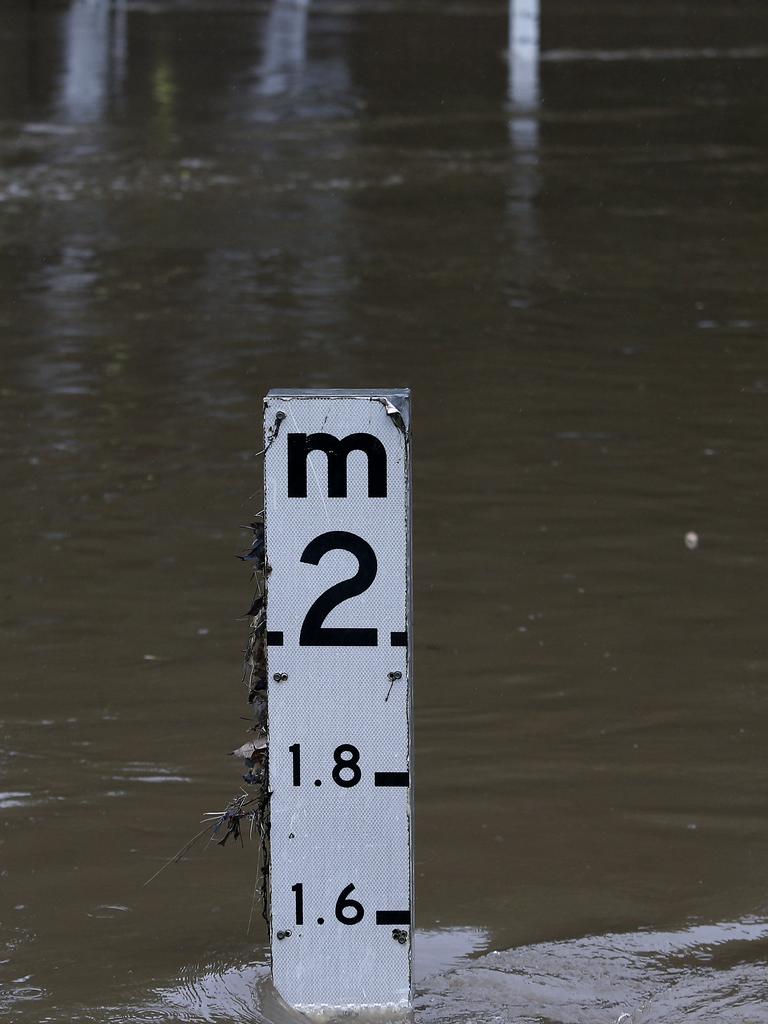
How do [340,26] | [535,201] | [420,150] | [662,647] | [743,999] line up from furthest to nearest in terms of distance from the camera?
[340,26]
[420,150]
[535,201]
[662,647]
[743,999]

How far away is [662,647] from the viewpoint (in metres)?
5.76

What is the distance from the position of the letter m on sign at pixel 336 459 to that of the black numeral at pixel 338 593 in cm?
9

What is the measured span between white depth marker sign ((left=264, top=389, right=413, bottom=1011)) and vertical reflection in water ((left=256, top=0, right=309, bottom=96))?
63.9 ft

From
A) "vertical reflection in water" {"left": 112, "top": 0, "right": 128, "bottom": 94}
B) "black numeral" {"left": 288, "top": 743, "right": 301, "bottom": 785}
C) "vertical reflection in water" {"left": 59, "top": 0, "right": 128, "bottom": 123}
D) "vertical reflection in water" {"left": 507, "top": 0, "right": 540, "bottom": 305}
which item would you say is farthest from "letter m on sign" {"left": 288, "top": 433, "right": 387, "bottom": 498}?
"vertical reflection in water" {"left": 112, "top": 0, "right": 128, "bottom": 94}

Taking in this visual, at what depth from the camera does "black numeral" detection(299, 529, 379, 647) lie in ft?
11.0

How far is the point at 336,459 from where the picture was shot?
3.33 meters

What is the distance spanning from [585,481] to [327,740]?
13.4 feet

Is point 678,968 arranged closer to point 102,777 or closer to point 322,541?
point 322,541

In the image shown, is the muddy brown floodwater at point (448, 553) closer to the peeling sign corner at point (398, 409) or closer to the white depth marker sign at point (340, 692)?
the white depth marker sign at point (340, 692)

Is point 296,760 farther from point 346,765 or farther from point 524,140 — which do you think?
point 524,140

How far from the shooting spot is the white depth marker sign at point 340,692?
3322 mm

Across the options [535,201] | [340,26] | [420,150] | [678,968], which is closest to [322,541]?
[678,968]

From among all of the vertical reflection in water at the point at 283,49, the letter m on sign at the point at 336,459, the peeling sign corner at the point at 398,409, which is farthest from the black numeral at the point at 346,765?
the vertical reflection in water at the point at 283,49

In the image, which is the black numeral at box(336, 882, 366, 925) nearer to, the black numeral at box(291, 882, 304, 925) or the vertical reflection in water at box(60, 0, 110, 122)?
the black numeral at box(291, 882, 304, 925)
